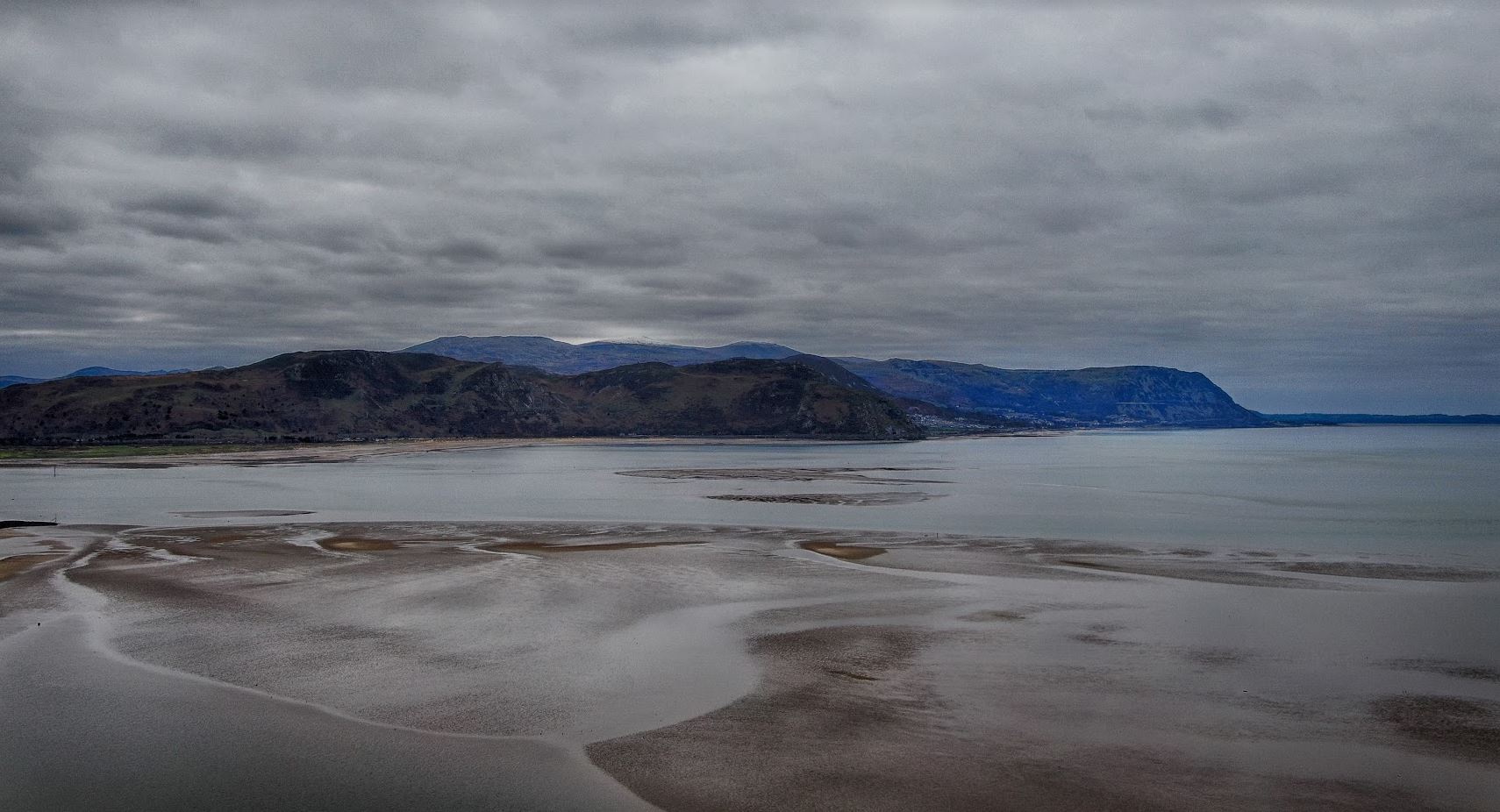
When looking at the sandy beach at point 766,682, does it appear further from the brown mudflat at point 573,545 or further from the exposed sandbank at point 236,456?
the exposed sandbank at point 236,456

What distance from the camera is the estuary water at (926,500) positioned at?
44.3 m

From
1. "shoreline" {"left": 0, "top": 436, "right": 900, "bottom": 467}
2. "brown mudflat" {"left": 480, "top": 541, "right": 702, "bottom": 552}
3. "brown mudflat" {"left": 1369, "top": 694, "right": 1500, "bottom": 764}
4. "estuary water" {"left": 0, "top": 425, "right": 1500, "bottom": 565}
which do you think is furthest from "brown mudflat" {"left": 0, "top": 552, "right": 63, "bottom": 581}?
"shoreline" {"left": 0, "top": 436, "right": 900, "bottom": 467}

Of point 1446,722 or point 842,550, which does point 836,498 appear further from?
point 1446,722

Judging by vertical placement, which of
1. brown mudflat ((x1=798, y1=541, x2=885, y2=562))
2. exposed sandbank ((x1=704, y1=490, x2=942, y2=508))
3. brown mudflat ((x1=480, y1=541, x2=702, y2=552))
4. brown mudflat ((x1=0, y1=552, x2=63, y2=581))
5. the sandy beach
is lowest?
exposed sandbank ((x1=704, y1=490, x2=942, y2=508))

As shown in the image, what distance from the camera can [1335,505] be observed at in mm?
58250

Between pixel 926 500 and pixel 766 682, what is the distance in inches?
1829

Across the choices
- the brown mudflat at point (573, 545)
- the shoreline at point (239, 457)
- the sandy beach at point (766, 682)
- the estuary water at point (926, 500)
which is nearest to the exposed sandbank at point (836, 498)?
the estuary water at point (926, 500)

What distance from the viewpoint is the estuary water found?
44281mm

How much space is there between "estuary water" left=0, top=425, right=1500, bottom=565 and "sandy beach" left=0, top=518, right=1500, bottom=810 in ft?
47.4

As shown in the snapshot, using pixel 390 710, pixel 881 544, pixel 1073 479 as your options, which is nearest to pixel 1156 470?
pixel 1073 479

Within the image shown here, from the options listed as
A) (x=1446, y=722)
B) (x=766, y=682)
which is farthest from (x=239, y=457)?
(x=1446, y=722)

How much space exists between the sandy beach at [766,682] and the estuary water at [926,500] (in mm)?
14433

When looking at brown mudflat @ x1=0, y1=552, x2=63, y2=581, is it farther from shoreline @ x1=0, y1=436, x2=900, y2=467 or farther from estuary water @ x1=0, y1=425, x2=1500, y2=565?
shoreline @ x1=0, y1=436, x2=900, y2=467

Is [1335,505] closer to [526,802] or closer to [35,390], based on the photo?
[526,802]
